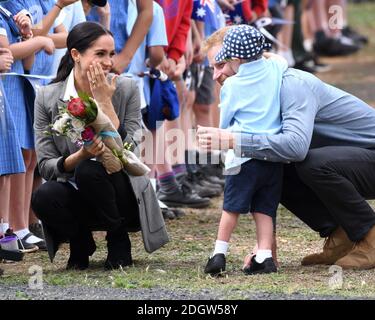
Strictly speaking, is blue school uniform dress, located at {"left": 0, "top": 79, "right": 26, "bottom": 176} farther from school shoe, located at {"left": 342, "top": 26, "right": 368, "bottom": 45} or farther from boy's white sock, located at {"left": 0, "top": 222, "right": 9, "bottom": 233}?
school shoe, located at {"left": 342, "top": 26, "right": 368, "bottom": 45}

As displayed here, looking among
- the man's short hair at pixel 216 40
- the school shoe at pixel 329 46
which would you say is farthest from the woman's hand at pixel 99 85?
the school shoe at pixel 329 46

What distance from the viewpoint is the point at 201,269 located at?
6871mm

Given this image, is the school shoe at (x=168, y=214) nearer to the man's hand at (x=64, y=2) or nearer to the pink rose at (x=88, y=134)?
the man's hand at (x=64, y=2)

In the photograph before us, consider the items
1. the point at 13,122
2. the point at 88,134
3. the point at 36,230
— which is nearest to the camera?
the point at 88,134

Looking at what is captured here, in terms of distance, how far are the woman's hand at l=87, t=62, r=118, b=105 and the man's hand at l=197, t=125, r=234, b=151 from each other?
65 centimetres

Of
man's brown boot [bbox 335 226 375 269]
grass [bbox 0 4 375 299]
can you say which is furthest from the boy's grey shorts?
man's brown boot [bbox 335 226 375 269]

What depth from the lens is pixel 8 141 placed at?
24.0ft

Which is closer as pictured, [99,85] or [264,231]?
[264,231]

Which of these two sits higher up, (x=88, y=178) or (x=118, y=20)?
(x=118, y=20)

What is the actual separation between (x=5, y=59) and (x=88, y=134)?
3.30ft

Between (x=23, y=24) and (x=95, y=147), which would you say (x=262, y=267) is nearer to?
(x=95, y=147)

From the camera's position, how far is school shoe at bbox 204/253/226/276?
6.61 meters

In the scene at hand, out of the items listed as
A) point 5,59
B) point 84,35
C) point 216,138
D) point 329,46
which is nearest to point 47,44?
point 5,59

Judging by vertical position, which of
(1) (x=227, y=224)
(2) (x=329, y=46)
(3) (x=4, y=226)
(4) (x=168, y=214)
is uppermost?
(1) (x=227, y=224)
